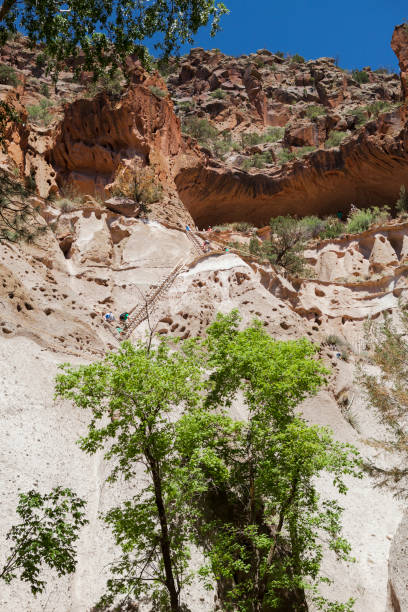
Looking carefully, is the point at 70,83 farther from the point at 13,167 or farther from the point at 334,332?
the point at 334,332

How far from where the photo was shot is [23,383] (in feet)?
42.4

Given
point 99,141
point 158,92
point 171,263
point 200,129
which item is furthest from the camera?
point 200,129

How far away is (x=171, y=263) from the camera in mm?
24281

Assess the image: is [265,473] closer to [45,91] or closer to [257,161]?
[257,161]

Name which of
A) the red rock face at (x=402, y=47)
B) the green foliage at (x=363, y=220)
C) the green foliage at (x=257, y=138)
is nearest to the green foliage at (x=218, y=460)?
the green foliage at (x=363, y=220)

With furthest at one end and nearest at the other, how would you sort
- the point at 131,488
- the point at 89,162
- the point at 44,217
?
the point at 89,162
the point at 44,217
the point at 131,488

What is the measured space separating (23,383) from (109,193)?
63.1ft

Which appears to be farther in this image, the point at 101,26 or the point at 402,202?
the point at 402,202

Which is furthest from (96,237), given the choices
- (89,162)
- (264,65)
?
(264,65)

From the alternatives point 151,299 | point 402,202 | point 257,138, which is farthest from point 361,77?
point 151,299

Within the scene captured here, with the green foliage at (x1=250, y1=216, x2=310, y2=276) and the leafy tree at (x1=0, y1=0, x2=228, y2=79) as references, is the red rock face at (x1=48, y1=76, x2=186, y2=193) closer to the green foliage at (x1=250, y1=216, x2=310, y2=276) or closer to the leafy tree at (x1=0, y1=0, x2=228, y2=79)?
the green foliage at (x1=250, y1=216, x2=310, y2=276)

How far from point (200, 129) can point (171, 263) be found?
82.4 feet

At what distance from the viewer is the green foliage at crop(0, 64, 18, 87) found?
94.7 ft

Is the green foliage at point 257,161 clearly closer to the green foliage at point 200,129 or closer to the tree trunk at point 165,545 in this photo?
the green foliage at point 200,129
